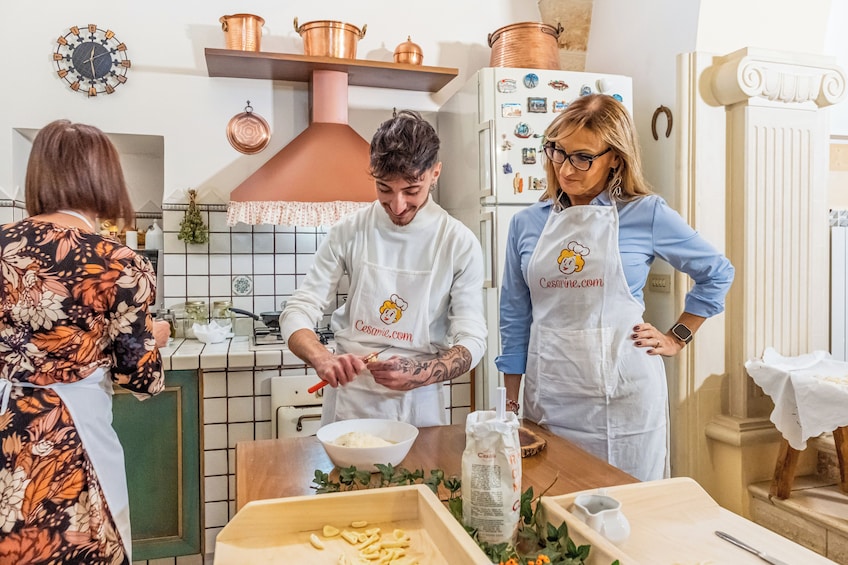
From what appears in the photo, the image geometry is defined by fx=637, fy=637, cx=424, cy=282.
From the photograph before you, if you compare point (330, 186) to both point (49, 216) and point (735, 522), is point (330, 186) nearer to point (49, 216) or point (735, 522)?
point (49, 216)

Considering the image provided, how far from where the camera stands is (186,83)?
10.1 feet

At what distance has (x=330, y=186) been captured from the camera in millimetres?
2863

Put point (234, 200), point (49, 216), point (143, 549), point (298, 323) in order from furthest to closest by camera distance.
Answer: point (234, 200) → point (143, 549) → point (298, 323) → point (49, 216)

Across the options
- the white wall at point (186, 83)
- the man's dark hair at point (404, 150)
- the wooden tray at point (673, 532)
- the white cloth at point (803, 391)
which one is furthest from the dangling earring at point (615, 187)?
the white wall at point (186, 83)

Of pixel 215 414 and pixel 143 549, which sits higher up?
pixel 215 414

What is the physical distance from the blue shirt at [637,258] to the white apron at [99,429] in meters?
1.01

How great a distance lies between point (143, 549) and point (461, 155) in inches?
86.3

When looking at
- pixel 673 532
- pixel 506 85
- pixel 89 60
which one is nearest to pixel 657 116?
pixel 506 85

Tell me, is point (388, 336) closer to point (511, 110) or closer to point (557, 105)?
point (511, 110)

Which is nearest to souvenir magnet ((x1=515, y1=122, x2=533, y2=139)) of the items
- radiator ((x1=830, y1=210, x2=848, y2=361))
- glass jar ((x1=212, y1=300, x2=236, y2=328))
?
radiator ((x1=830, y1=210, x2=848, y2=361))

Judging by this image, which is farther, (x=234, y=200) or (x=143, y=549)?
(x=234, y=200)

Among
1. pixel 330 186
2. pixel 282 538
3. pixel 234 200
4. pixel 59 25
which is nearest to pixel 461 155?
pixel 330 186

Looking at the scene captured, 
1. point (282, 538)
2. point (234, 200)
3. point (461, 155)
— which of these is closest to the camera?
point (282, 538)

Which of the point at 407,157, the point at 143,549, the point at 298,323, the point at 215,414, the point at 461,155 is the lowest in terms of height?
the point at 143,549
